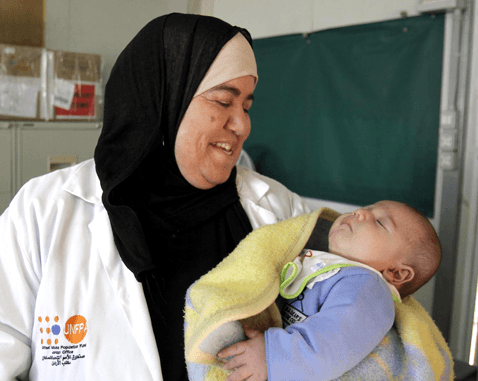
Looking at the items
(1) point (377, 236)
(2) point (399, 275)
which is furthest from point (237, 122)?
(2) point (399, 275)

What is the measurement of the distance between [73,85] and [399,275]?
353 centimetres

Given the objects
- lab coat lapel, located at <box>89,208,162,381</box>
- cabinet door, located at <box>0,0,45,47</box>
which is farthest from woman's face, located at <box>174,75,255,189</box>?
cabinet door, located at <box>0,0,45,47</box>

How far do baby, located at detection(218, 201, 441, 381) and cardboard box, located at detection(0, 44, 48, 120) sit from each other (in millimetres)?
3214

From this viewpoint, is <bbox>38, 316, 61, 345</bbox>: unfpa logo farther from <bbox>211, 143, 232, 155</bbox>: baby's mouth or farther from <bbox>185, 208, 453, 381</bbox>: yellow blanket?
<bbox>211, 143, 232, 155</bbox>: baby's mouth

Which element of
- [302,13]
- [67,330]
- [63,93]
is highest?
[302,13]

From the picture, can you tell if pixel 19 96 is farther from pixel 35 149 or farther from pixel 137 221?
pixel 137 221

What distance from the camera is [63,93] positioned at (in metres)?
3.96

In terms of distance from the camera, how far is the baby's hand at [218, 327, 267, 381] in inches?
37.8

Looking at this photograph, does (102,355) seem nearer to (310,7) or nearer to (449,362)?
(449,362)

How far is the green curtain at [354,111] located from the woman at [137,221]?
6.27ft

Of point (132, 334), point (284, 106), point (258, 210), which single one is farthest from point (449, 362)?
point (284, 106)

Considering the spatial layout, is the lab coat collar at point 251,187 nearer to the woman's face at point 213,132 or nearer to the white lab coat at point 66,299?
the woman's face at point 213,132

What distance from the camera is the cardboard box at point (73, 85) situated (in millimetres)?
3867

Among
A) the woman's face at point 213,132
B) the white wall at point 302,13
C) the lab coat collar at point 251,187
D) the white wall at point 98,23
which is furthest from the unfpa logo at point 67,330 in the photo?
the white wall at point 98,23
